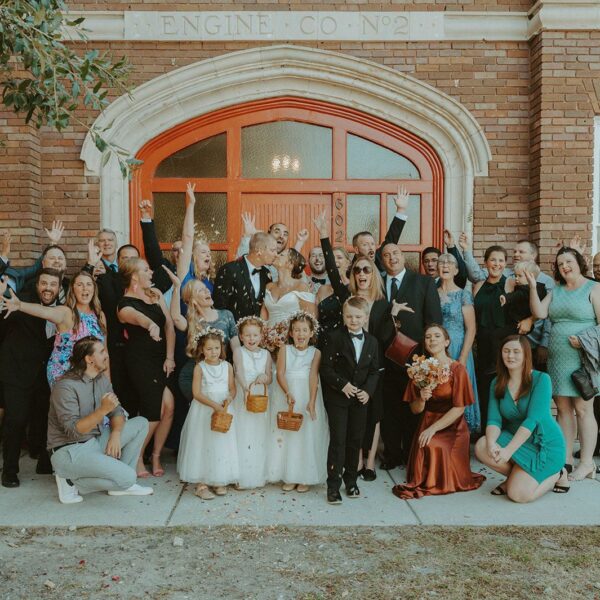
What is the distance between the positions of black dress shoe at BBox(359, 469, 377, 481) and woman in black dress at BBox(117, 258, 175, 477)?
1.77 metres

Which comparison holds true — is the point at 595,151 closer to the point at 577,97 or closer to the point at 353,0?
the point at 577,97

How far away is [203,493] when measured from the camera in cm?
495

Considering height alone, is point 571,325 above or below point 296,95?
below

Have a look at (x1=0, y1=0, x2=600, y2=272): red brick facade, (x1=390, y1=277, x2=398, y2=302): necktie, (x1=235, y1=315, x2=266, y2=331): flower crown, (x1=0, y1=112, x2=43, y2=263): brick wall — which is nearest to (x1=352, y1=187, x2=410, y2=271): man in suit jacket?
(x1=390, y1=277, x2=398, y2=302): necktie

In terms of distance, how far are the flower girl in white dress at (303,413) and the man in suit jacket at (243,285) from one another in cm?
58

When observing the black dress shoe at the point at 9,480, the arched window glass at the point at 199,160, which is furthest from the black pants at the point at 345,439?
the arched window glass at the point at 199,160

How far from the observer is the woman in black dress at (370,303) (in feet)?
17.5

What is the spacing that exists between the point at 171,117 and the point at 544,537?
240 inches

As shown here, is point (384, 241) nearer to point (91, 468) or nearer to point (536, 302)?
point (536, 302)

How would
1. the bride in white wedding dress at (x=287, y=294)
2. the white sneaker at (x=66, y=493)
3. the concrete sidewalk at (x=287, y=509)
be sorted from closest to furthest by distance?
the concrete sidewalk at (x=287, y=509), the white sneaker at (x=66, y=493), the bride in white wedding dress at (x=287, y=294)

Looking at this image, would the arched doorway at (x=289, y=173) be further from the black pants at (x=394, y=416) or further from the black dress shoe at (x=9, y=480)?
the black dress shoe at (x=9, y=480)

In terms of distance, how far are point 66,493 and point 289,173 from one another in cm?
463

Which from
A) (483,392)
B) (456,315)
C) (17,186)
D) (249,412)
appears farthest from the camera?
(17,186)

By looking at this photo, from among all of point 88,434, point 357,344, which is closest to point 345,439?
point 357,344
